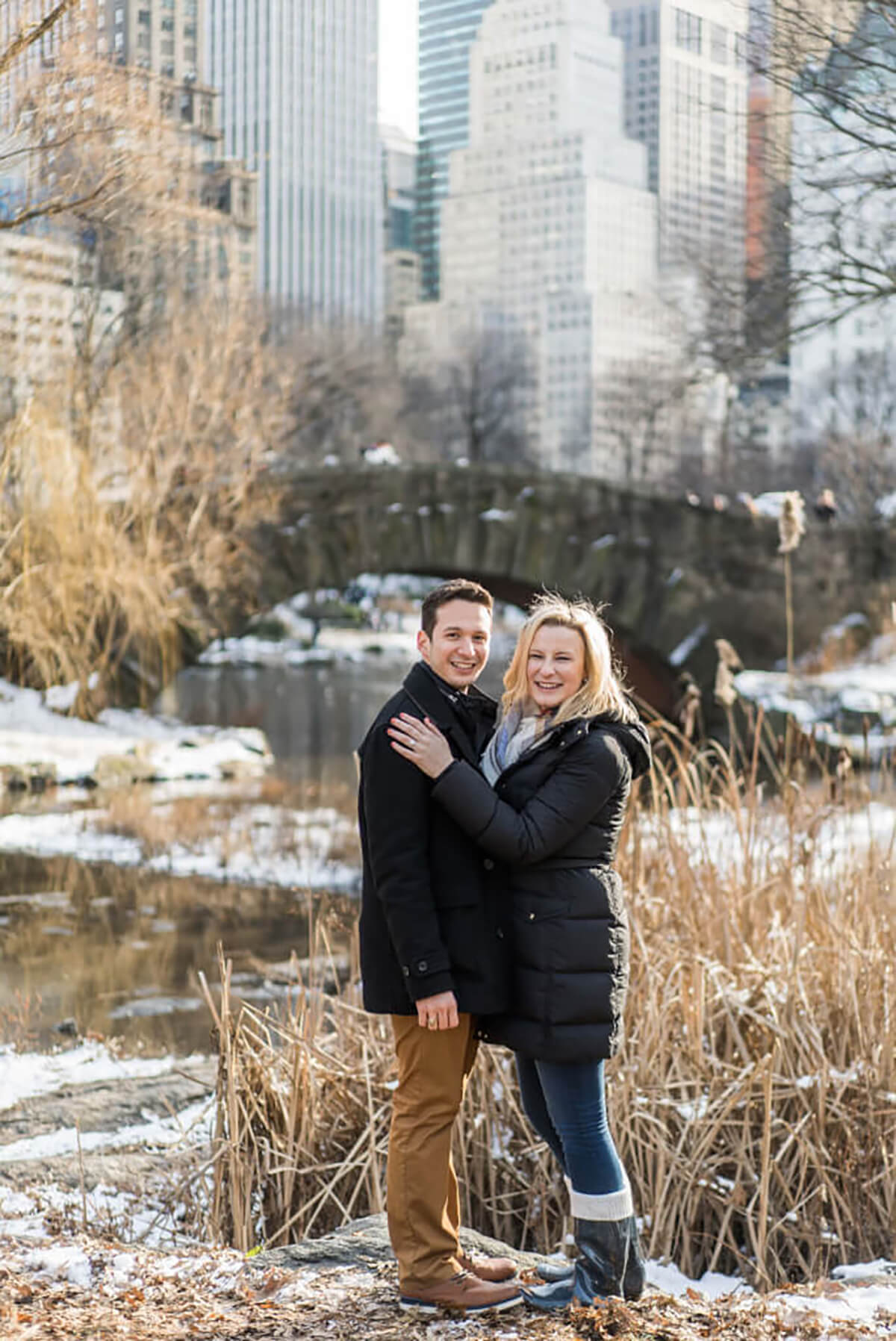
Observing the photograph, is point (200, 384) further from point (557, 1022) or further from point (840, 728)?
point (557, 1022)

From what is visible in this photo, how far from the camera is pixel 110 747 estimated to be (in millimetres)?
16422

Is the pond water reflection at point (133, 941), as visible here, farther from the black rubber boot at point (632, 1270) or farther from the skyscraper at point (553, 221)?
the skyscraper at point (553, 221)

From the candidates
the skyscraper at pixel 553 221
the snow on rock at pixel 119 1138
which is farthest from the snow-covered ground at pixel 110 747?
the snow on rock at pixel 119 1138

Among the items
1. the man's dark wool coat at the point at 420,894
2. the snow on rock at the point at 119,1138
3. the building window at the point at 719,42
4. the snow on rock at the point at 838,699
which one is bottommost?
the snow on rock at the point at 119,1138

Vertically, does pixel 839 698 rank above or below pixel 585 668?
below

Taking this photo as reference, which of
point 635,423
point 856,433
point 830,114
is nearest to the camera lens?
point 830,114

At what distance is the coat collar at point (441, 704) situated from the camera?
11.6 feet

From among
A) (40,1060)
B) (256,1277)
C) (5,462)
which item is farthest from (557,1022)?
(5,462)

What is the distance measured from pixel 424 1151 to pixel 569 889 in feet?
2.19

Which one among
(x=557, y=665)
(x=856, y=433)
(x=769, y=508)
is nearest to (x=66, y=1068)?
(x=557, y=665)

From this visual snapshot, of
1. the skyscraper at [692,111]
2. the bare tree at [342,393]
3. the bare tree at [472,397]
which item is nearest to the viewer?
the skyscraper at [692,111]

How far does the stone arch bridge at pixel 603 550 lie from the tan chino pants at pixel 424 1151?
55.0 ft

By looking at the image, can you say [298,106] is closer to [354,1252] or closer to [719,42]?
[719,42]

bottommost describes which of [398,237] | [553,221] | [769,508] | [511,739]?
[511,739]
